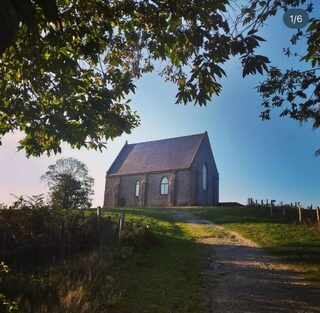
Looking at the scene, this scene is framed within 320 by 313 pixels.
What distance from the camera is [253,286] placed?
1148 centimetres

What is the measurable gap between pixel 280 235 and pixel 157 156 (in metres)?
35.4

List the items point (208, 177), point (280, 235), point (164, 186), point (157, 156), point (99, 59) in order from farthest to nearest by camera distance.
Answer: point (157, 156), point (208, 177), point (164, 186), point (280, 235), point (99, 59)

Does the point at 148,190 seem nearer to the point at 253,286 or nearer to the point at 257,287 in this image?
the point at 253,286

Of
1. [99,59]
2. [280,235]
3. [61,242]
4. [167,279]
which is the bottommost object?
[167,279]

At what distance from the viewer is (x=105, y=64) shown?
31.2 feet

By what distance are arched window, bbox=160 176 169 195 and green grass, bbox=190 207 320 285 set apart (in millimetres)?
16923

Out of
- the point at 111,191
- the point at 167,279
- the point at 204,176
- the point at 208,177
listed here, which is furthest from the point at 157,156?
the point at 167,279

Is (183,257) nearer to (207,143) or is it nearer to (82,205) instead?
(82,205)

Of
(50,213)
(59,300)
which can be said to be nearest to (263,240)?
(50,213)

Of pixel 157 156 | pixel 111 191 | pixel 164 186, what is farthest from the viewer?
pixel 111 191

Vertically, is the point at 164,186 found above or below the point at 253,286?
above

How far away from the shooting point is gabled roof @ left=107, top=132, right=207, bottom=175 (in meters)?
52.8

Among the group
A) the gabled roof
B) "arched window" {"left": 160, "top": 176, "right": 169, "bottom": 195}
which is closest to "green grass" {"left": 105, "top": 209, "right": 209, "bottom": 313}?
"arched window" {"left": 160, "top": 176, "right": 169, "bottom": 195}

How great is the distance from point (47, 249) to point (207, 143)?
4297cm
